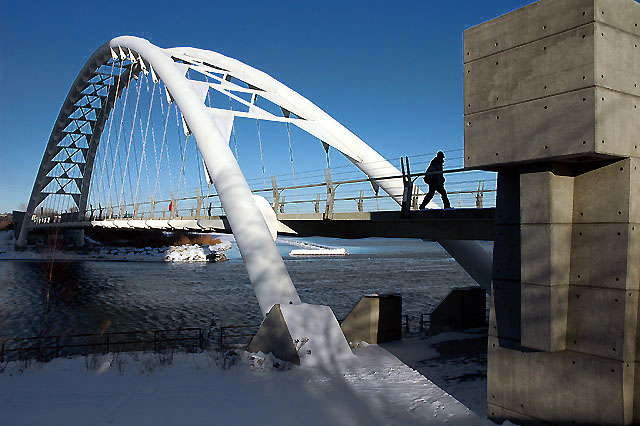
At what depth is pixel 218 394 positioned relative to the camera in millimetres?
7770

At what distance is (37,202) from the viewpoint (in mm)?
54406

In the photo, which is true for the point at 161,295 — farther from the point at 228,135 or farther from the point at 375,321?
the point at 375,321

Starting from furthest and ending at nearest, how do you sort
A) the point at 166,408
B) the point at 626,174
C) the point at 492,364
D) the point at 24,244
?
the point at 24,244, the point at 166,408, the point at 492,364, the point at 626,174

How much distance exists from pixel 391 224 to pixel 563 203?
638cm

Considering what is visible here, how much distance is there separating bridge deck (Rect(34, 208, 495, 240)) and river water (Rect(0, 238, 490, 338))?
696cm

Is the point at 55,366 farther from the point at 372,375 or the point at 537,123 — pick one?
the point at 537,123

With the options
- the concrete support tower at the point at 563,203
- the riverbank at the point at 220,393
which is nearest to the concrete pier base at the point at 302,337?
the riverbank at the point at 220,393

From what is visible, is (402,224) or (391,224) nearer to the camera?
(402,224)

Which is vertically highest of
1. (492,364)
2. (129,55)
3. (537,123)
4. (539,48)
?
(129,55)

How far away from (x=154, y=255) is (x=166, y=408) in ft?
196

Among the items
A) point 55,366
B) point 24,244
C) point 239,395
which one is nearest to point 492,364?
point 239,395

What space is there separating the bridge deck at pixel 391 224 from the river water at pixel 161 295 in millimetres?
6961

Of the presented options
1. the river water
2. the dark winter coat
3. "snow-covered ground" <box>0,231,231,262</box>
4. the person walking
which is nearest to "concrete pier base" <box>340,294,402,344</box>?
the person walking

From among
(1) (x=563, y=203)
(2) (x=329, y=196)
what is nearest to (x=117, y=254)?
(2) (x=329, y=196)
